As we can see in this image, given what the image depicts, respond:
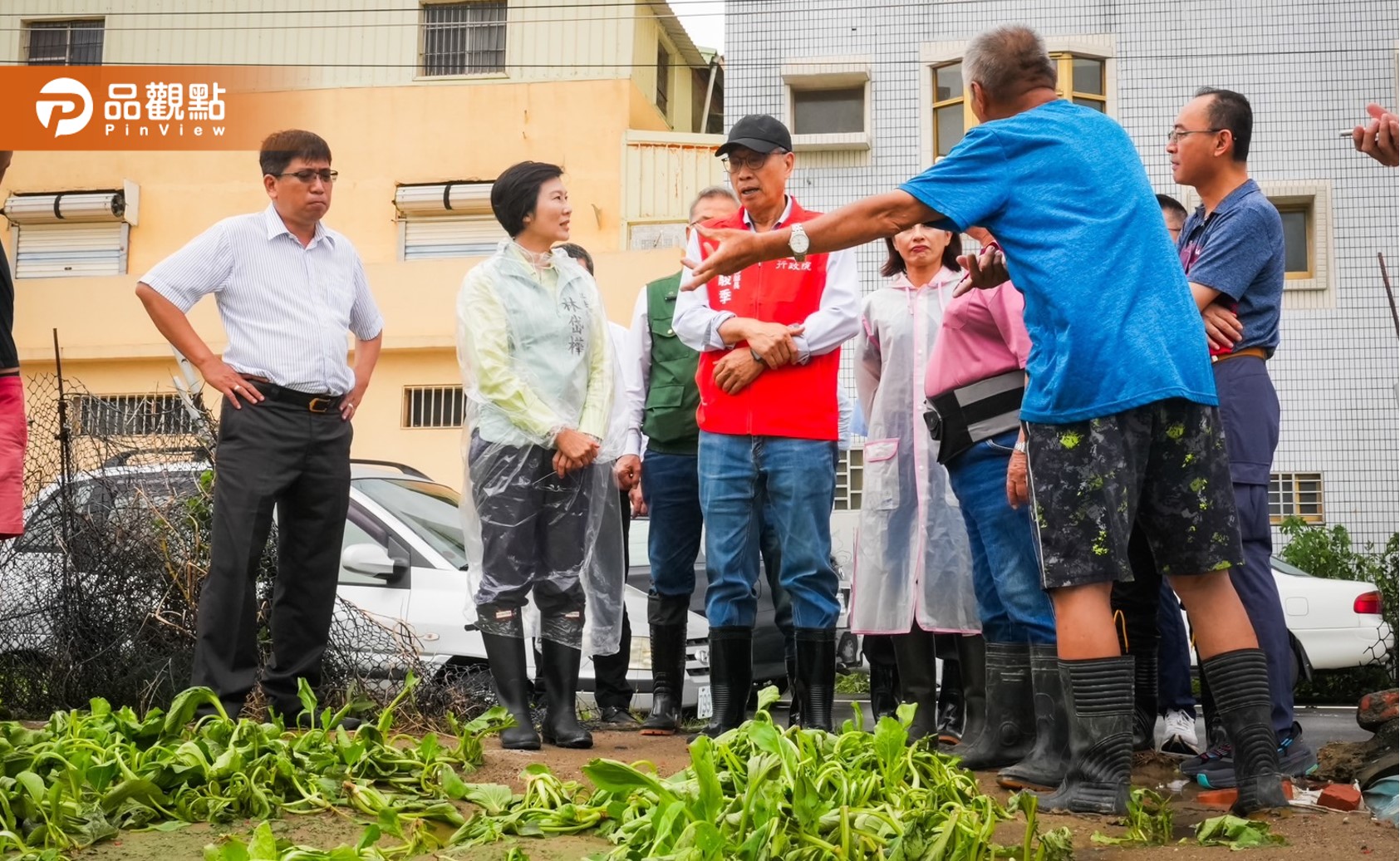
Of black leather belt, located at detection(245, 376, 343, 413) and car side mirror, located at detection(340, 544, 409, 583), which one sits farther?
car side mirror, located at detection(340, 544, 409, 583)

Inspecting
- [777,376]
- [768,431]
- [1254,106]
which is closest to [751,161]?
[777,376]

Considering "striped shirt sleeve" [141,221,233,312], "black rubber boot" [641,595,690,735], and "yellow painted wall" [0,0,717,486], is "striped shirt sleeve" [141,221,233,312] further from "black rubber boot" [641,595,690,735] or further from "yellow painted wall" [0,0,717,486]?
"yellow painted wall" [0,0,717,486]

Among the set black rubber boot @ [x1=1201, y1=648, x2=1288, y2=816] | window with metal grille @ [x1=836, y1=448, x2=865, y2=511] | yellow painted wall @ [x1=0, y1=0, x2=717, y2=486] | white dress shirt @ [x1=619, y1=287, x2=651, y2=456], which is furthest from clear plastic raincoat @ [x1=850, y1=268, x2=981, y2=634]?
yellow painted wall @ [x1=0, y1=0, x2=717, y2=486]

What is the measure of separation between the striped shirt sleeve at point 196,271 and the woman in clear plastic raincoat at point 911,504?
2.51m

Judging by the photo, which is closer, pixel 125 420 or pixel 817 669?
pixel 817 669

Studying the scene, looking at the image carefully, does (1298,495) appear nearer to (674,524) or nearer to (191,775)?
(674,524)

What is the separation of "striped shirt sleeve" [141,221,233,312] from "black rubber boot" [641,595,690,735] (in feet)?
7.27

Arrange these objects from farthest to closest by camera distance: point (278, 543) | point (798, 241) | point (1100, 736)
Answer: point (278, 543) < point (798, 241) < point (1100, 736)

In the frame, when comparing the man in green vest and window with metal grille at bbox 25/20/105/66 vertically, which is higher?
window with metal grille at bbox 25/20/105/66

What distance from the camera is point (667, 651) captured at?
6.25m

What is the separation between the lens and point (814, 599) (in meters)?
5.23

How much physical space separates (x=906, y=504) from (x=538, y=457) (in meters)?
1.43

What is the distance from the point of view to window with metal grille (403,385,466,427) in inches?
765

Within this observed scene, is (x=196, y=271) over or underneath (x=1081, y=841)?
over
